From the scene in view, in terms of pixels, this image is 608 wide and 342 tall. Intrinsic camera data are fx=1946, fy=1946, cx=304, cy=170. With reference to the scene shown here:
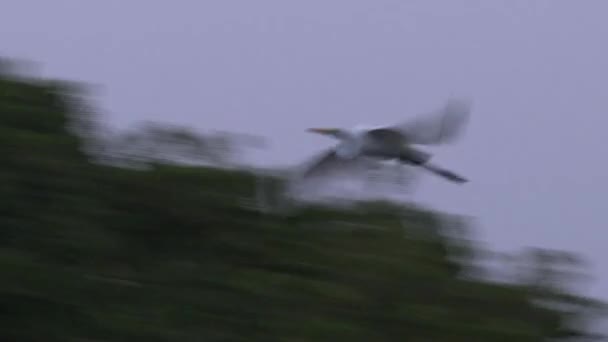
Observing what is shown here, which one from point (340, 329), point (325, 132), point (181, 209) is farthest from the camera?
point (325, 132)

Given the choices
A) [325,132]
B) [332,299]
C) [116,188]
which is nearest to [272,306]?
[332,299]

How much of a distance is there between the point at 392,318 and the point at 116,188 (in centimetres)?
135

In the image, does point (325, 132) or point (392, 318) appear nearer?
point (392, 318)

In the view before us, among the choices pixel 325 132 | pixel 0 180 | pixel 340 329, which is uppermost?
pixel 325 132

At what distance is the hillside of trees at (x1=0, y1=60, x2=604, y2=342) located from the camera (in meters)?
7.99

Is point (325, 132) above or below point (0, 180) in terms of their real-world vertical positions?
above

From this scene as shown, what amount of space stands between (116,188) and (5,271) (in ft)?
2.34

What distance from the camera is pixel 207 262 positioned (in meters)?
8.24

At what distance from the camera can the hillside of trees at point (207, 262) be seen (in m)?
7.99

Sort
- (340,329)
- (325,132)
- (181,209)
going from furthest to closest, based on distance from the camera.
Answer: (325,132) → (181,209) → (340,329)

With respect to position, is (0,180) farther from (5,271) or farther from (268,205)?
(268,205)

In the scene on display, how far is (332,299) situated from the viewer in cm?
799

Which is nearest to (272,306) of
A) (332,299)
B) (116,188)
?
(332,299)

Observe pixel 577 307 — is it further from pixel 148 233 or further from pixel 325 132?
pixel 325 132
